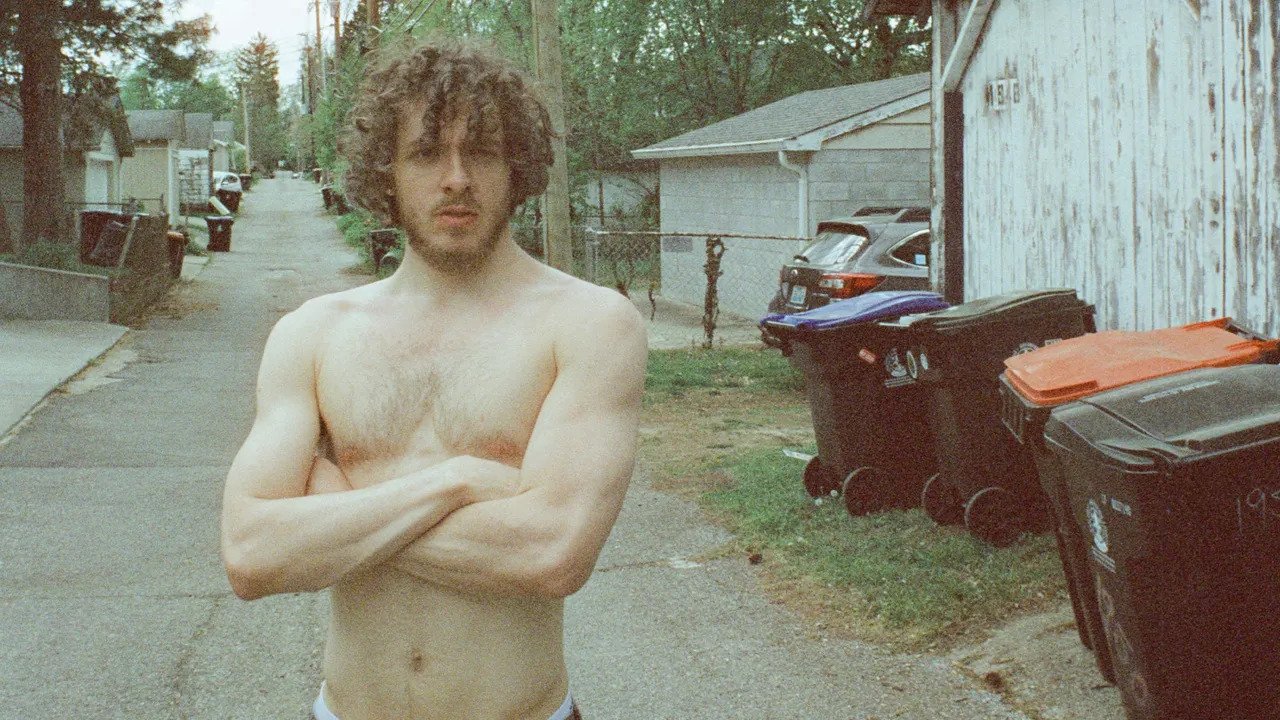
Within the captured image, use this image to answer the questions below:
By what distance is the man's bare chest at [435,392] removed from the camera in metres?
2.47

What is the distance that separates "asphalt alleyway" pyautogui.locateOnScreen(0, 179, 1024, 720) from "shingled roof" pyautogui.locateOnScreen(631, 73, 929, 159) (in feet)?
35.8

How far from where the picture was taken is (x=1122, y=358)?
4.99 meters

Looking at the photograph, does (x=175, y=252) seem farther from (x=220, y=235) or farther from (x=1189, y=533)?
(x=1189, y=533)

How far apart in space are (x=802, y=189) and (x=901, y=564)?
13529 millimetres

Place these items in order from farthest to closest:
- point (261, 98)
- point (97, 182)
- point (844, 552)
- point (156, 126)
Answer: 1. point (261, 98)
2. point (156, 126)
3. point (97, 182)
4. point (844, 552)

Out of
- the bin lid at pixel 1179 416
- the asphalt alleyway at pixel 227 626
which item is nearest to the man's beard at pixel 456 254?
the bin lid at pixel 1179 416

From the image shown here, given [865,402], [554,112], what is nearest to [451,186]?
[865,402]

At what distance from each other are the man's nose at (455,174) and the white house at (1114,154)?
15.7 feet

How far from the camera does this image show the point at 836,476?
26.6 feet

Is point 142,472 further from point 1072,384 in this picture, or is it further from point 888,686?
point 1072,384

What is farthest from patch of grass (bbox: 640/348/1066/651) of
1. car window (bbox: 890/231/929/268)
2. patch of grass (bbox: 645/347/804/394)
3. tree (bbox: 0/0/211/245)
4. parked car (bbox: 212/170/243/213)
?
parked car (bbox: 212/170/243/213)

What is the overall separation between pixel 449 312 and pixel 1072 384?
3.01 metres

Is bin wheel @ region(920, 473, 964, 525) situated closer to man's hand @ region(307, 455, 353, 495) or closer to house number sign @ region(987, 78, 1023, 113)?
house number sign @ region(987, 78, 1023, 113)

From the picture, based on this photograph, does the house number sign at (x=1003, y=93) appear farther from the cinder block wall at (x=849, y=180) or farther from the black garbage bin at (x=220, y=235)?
the black garbage bin at (x=220, y=235)
